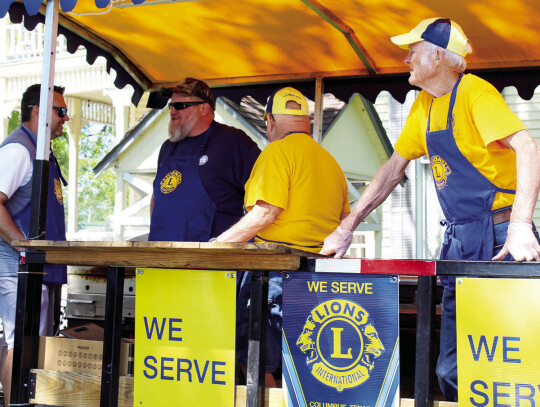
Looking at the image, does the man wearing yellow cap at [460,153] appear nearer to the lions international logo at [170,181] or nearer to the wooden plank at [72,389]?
the wooden plank at [72,389]

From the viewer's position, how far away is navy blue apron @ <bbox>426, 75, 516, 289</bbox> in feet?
10.2

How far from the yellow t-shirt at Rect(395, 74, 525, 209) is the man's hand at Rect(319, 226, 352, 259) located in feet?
1.84

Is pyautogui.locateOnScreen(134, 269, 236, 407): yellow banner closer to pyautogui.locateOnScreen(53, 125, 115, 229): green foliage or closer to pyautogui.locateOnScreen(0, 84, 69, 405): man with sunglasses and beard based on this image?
pyautogui.locateOnScreen(0, 84, 69, 405): man with sunglasses and beard

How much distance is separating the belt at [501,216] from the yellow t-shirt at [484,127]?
3 cm

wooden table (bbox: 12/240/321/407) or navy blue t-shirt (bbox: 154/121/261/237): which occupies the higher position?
navy blue t-shirt (bbox: 154/121/261/237)

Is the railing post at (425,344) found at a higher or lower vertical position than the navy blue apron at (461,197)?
lower

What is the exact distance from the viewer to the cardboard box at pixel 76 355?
3.34 m

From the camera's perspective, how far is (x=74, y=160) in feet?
57.6

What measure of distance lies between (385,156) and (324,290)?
8.44m

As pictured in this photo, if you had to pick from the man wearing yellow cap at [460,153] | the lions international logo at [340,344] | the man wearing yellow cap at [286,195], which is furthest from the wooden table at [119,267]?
the man wearing yellow cap at [460,153]

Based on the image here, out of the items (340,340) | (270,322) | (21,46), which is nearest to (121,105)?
(21,46)

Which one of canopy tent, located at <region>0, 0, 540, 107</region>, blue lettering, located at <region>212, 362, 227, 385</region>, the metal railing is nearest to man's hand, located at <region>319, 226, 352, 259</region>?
blue lettering, located at <region>212, 362, 227, 385</region>

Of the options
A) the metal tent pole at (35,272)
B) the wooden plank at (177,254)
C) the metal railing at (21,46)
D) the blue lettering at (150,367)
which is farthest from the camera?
the metal railing at (21,46)

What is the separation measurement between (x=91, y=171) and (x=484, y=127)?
43774 mm
